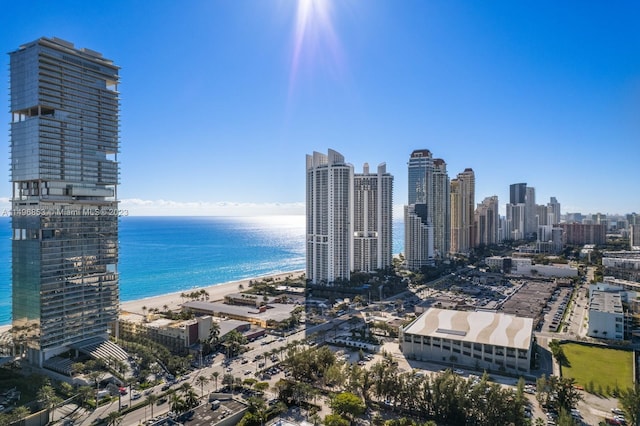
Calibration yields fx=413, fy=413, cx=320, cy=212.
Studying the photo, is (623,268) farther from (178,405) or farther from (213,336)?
(178,405)

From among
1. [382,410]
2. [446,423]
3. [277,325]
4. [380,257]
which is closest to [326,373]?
[382,410]

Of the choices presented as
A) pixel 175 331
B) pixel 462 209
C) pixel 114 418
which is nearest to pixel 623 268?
pixel 462 209

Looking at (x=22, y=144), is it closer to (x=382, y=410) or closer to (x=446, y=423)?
(x=382, y=410)

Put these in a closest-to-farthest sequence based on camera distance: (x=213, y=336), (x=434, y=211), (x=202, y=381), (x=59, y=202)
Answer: (x=202, y=381), (x=59, y=202), (x=213, y=336), (x=434, y=211)

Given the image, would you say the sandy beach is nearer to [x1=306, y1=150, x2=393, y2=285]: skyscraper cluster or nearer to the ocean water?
the ocean water

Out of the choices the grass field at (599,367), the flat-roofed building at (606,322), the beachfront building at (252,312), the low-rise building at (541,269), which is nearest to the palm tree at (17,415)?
the beachfront building at (252,312)
